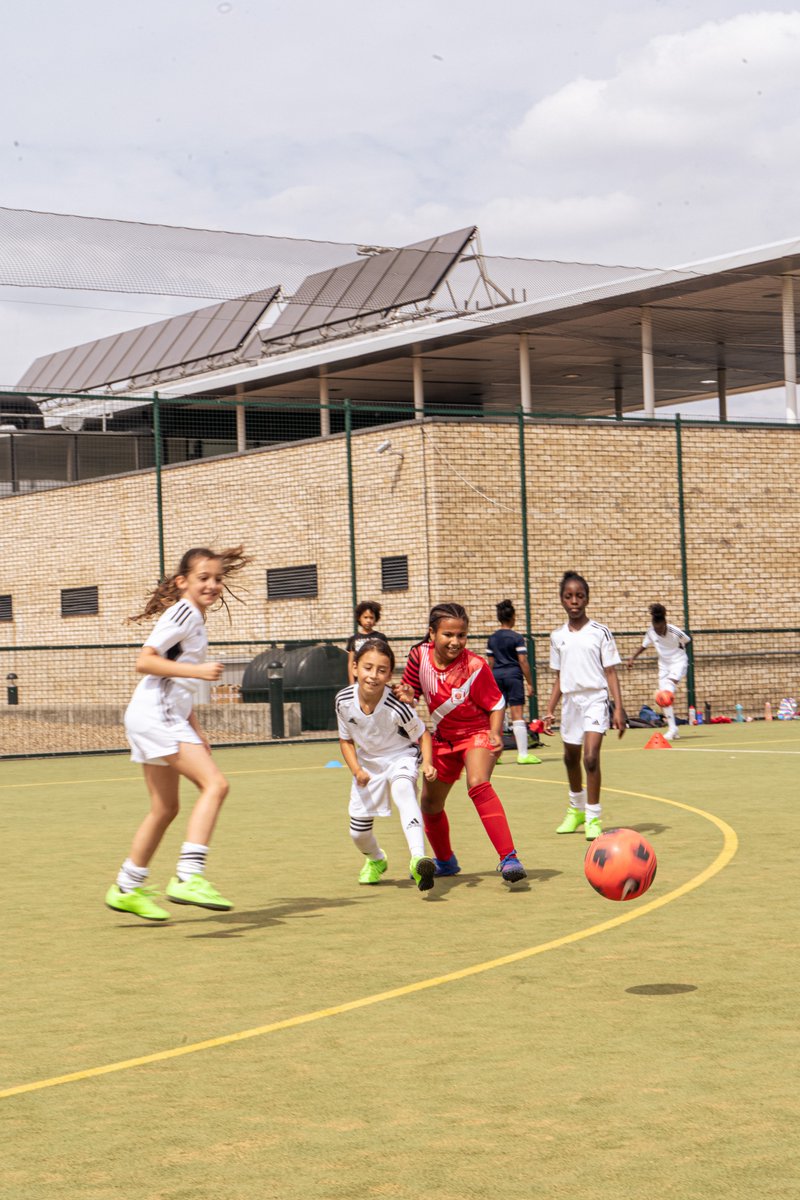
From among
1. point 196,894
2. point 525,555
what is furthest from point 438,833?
point 525,555

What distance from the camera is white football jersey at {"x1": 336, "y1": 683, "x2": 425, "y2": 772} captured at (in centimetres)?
931

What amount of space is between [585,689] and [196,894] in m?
4.33

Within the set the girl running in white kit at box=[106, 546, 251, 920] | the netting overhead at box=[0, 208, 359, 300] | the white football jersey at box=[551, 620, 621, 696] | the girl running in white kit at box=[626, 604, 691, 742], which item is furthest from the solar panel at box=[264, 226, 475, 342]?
the girl running in white kit at box=[106, 546, 251, 920]

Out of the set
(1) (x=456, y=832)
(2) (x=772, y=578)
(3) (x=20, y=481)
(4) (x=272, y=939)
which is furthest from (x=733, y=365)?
(4) (x=272, y=939)

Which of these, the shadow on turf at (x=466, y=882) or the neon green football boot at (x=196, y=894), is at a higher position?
the neon green football boot at (x=196, y=894)

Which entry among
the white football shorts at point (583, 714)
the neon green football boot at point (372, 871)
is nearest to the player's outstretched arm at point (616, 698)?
the white football shorts at point (583, 714)

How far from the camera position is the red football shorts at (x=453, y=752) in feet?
30.6

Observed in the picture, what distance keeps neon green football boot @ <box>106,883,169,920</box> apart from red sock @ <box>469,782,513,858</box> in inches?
75.4

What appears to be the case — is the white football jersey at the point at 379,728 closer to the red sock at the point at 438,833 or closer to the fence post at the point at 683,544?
the red sock at the point at 438,833

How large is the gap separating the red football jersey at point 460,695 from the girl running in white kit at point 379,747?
0.16 meters

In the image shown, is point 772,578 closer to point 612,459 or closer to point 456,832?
point 612,459

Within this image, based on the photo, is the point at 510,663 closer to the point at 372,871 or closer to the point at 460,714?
the point at 372,871

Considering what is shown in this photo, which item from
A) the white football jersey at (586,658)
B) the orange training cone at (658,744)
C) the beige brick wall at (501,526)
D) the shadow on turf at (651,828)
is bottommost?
the orange training cone at (658,744)

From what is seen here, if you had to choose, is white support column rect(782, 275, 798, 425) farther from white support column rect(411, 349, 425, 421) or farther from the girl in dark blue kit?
the girl in dark blue kit
